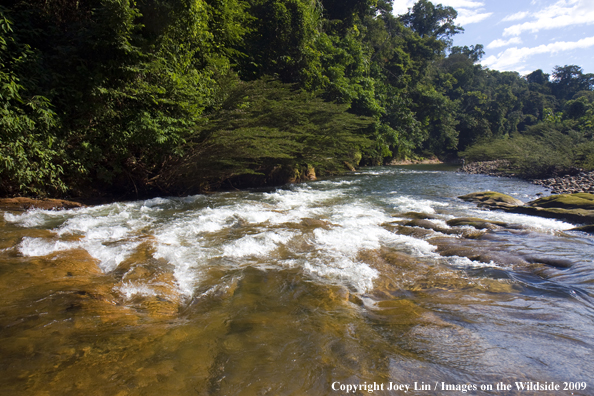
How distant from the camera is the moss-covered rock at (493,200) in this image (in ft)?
33.6

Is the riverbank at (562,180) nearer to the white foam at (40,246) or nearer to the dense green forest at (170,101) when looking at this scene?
the dense green forest at (170,101)

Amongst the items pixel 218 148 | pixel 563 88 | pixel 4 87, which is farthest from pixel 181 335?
pixel 563 88

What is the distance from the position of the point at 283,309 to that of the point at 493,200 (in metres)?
10.1

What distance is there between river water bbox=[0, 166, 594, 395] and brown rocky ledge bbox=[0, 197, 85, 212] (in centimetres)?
98

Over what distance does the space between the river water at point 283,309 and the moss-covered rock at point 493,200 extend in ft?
12.2

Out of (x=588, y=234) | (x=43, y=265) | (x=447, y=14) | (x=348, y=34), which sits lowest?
(x=588, y=234)

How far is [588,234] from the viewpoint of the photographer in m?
6.96

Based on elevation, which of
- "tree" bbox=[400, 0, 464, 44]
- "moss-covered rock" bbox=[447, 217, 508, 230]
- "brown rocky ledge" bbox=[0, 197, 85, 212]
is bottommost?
"moss-covered rock" bbox=[447, 217, 508, 230]

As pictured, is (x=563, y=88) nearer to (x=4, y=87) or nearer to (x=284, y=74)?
(x=284, y=74)

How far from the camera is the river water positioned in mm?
2387

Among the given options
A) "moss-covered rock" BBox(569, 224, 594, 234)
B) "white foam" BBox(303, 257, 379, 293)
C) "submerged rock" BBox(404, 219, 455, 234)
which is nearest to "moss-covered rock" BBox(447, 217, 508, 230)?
"submerged rock" BBox(404, 219, 455, 234)

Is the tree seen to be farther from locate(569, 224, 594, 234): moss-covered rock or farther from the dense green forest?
locate(569, 224, 594, 234): moss-covered rock

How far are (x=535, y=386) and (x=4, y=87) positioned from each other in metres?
7.99

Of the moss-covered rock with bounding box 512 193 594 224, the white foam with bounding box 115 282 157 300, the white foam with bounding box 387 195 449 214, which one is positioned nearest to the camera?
the white foam with bounding box 115 282 157 300
